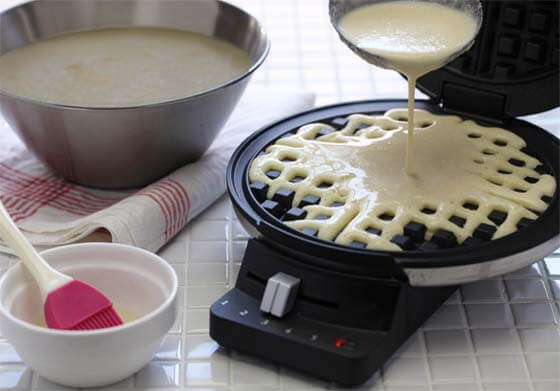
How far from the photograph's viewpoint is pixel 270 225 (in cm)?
147

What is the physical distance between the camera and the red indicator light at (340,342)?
53.5 inches

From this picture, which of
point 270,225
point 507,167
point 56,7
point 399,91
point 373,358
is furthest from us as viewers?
point 399,91

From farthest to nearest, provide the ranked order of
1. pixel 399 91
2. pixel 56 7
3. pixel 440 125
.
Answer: pixel 399 91
pixel 56 7
pixel 440 125

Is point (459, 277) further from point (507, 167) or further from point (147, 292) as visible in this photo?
point (147, 292)

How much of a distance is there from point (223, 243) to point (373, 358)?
0.44 m

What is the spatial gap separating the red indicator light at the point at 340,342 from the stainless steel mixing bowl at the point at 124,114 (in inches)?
21.1

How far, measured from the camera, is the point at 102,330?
4.16 feet

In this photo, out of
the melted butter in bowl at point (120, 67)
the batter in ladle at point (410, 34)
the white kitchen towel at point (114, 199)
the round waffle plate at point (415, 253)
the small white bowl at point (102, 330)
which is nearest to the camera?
the small white bowl at point (102, 330)

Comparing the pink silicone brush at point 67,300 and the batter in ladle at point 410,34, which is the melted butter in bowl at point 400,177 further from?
the pink silicone brush at point 67,300

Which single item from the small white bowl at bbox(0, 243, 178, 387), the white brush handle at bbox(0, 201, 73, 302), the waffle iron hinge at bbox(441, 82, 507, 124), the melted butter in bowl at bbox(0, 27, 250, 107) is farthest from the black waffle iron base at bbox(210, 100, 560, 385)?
the melted butter in bowl at bbox(0, 27, 250, 107)

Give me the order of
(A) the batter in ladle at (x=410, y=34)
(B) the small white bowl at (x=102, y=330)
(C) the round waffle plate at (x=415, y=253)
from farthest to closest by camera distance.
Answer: (A) the batter in ladle at (x=410, y=34), (C) the round waffle plate at (x=415, y=253), (B) the small white bowl at (x=102, y=330)

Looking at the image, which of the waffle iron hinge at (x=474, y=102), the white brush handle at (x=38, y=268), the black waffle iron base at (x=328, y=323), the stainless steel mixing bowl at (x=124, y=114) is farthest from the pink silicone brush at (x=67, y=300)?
the waffle iron hinge at (x=474, y=102)

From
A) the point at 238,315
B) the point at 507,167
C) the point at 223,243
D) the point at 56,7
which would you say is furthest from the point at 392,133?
the point at 56,7

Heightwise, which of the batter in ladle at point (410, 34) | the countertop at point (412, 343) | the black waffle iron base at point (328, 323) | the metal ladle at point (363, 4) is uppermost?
the metal ladle at point (363, 4)
